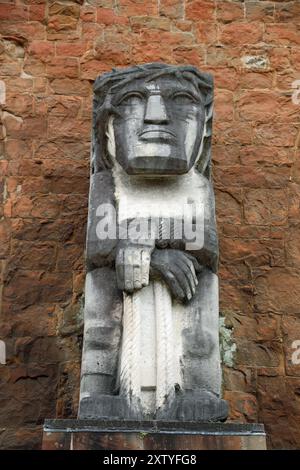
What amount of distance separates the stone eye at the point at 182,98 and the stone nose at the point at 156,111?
0.10 meters

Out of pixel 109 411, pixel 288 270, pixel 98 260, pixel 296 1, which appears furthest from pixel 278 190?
pixel 109 411

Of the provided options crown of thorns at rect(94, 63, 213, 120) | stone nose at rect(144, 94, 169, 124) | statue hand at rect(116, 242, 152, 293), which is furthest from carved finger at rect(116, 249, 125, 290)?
crown of thorns at rect(94, 63, 213, 120)

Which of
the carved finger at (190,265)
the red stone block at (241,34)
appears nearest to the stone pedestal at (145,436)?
the carved finger at (190,265)

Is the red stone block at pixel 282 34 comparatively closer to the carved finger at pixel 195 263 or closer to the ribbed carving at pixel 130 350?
the carved finger at pixel 195 263

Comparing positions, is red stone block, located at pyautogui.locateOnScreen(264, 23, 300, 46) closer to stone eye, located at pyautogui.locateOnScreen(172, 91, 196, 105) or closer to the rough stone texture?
the rough stone texture

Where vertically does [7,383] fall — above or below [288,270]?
below

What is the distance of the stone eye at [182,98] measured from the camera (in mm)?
6316

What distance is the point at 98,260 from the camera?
20.0 ft

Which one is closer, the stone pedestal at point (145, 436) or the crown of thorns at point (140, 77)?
the stone pedestal at point (145, 436)

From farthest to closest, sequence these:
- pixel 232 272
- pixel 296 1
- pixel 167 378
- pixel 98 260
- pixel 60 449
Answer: pixel 296 1
pixel 232 272
pixel 98 260
pixel 167 378
pixel 60 449

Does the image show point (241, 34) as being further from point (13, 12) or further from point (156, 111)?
point (156, 111)

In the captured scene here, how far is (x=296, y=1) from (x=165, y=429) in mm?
4271

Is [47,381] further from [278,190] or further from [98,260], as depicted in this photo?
[278,190]

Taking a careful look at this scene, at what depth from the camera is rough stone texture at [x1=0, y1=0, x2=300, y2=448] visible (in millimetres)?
7102
